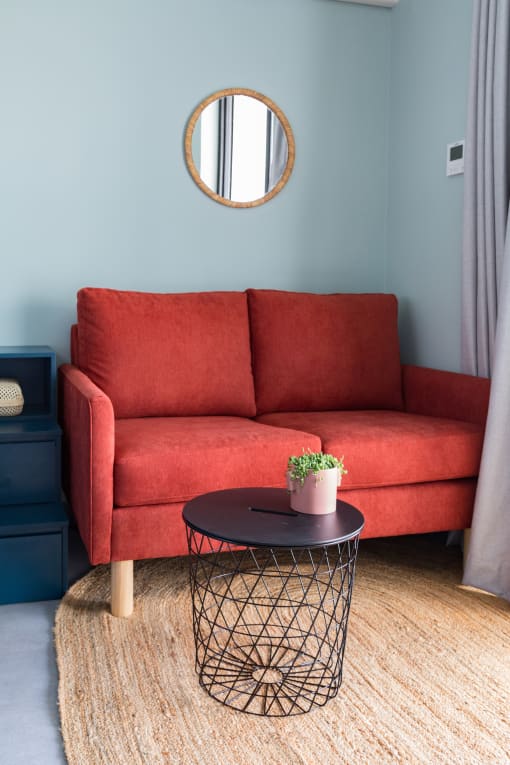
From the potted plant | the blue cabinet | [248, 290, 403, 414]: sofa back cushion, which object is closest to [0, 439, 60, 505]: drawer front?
the blue cabinet

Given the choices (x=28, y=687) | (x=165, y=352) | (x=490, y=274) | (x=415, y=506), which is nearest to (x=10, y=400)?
(x=165, y=352)

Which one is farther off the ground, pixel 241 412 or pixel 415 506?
pixel 241 412

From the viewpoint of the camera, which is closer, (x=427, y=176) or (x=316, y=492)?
(x=316, y=492)

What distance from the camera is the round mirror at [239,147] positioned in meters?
3.17

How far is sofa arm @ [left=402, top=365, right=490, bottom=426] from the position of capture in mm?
2650

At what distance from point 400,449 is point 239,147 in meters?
1.56

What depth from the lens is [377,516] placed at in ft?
7.84

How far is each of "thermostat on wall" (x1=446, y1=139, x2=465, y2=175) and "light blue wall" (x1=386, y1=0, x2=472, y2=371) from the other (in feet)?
0.10

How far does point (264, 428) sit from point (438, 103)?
5.21 feet

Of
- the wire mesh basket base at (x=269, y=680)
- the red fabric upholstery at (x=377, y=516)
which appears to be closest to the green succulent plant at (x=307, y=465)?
the wire mesh basket base at (x=269, y=680)

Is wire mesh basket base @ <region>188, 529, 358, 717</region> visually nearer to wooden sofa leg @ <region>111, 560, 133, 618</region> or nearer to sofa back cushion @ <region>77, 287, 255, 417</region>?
wooden sofa leg @ <region>111, 560, 133, 618</region>

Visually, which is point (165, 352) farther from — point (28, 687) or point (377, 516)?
point (28, 687)

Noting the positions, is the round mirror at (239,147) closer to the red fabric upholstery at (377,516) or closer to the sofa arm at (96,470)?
the sofa arm at (96,470)

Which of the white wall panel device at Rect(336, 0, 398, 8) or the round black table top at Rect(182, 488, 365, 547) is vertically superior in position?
the white wall panel device at Rect(336, 0, 398, 8)
